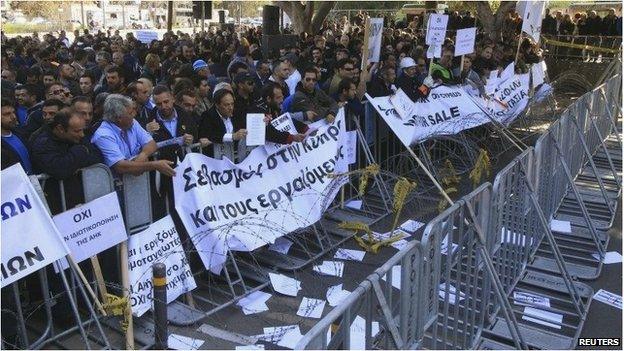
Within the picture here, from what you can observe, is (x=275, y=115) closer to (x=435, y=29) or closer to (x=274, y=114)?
(x=274, y=114)

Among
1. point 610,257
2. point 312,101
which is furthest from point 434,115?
point 610,257

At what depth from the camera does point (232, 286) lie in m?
5.54

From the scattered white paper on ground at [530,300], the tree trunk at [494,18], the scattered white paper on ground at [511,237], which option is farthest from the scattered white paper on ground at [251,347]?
the tree trunk at [494,18]

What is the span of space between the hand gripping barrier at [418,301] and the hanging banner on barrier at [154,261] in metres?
1.79

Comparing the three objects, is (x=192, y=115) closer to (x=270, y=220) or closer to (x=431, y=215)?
(x=270, y=220)

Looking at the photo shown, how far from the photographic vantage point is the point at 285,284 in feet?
18.7

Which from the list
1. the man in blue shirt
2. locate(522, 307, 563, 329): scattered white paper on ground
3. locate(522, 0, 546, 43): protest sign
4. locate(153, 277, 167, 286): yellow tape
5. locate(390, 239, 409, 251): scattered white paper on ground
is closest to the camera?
locate(153, 277, 167, 286): yellow tape

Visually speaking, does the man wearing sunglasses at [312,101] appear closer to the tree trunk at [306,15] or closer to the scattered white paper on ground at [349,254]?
the scattered white paper on ground at [349,254]

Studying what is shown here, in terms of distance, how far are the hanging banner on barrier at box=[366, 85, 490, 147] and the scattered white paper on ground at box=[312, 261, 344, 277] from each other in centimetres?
193

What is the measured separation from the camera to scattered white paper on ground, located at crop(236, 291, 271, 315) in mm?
5262

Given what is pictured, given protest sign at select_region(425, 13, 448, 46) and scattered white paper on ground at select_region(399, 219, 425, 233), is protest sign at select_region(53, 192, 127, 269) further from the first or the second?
protest sign at select_region(425, 13, 448, 46)

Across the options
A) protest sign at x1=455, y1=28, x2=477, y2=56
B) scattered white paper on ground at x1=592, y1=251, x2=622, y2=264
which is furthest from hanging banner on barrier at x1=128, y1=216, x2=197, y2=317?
protest sign at x1=455, y1=28, x2=477, y2=56

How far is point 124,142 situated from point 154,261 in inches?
41.5

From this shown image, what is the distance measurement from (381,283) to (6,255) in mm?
2457
